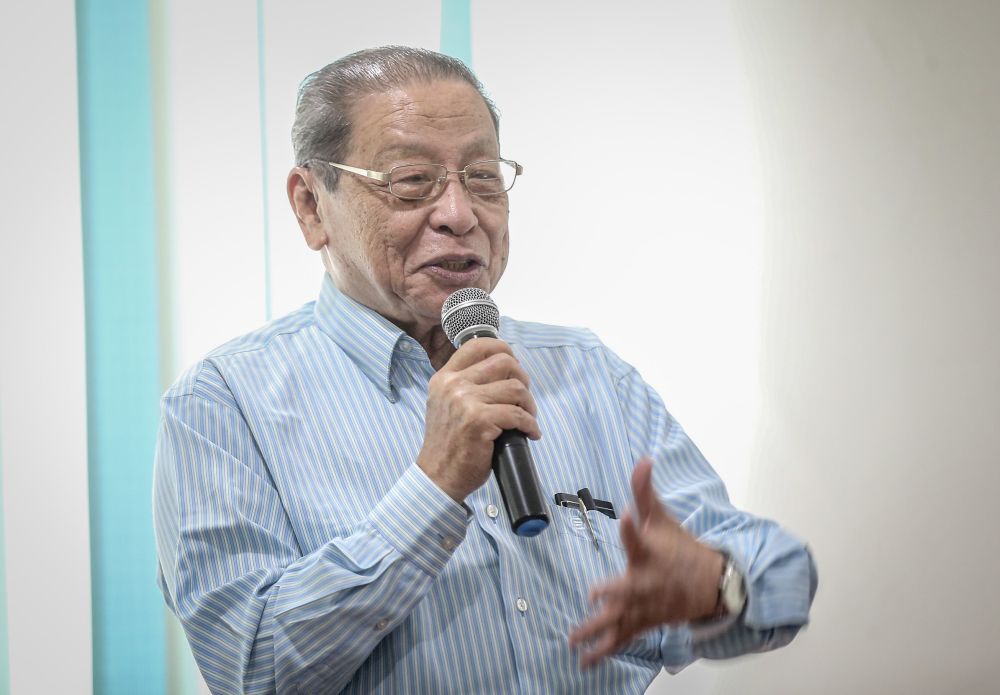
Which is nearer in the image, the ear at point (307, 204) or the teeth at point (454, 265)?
the teeth at point (454, 265)

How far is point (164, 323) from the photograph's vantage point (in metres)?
2.25

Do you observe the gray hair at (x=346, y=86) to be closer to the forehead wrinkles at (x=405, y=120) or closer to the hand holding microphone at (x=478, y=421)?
the forehead wrinkles at (x=405, y=120)

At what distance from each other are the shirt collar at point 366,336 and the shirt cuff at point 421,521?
347 mm

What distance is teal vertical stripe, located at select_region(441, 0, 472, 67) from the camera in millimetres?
2459

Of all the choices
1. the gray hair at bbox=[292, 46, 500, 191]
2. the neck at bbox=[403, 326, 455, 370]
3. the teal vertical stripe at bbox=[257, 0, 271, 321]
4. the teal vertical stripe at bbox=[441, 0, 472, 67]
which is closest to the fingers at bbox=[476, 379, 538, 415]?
the neck at bbox=[403, 326, 455, 370]

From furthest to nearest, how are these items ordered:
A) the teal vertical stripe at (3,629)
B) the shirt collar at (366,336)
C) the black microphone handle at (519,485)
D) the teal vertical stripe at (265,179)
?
the teal vertical stripe at (265,179), the teal vertical stripe at (3,629), the shirt collar at (366,336), the black microphone handle at (519,485)

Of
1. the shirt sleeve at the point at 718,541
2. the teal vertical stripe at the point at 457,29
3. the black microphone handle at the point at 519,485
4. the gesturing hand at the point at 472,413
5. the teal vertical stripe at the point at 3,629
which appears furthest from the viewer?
the teal vertical stripe at the point at 457,29

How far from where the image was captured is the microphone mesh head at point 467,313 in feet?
4.72

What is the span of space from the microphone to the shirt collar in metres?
0.19

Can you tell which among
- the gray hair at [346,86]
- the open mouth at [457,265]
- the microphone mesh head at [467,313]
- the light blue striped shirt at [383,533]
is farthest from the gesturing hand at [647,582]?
the gray hair at [346,86]

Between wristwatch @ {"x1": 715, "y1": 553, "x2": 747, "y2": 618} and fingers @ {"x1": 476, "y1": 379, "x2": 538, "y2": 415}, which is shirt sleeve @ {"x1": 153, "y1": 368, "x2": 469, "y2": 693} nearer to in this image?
fingers @ {"x1": 476, "y1": 379, "x2": 538, "y2": 415}

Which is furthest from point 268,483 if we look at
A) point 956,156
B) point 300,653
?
point 956,156

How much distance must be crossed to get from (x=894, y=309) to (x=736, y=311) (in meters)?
0.48

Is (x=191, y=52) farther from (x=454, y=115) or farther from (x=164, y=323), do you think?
(x=454, y=115)
